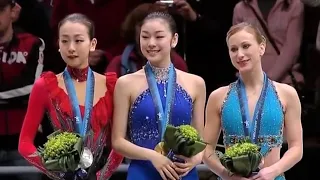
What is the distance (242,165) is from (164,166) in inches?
A: 15.1

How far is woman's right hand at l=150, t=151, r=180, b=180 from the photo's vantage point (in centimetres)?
390

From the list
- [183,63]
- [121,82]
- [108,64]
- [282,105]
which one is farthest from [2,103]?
[282,105]

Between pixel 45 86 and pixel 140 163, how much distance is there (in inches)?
23.8

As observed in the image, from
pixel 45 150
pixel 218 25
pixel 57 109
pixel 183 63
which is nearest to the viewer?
pixel 45 150

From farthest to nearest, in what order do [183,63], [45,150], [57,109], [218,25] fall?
[218,25] < [183,63] < [57,109] < [45,150]

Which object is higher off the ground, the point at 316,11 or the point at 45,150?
the point at 316,11

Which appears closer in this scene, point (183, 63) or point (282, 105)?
point (282, 105)

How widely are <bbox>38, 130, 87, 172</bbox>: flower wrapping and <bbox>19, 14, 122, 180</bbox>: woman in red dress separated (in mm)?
206

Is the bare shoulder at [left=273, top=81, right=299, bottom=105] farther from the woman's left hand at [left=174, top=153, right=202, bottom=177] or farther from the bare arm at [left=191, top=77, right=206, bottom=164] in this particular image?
the woman's left hand at [left=174, top=153, right=202, bottom=177]

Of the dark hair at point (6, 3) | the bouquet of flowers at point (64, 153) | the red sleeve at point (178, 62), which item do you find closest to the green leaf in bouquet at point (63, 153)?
the bouquet of flowers at point (64, 153)

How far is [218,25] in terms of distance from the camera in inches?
230

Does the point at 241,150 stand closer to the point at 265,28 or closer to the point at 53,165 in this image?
the point at 53,165

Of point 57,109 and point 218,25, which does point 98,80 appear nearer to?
point 57,109

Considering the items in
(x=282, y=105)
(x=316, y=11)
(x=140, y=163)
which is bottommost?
(x=140, y=163)
